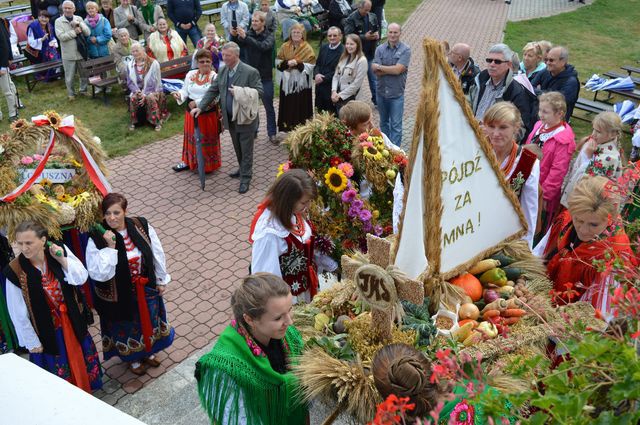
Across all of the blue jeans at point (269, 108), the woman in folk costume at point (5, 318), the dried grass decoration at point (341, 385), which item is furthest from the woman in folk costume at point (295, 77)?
the dried grass decoration at point (341, 385)

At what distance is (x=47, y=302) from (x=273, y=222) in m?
Answer: 1.88

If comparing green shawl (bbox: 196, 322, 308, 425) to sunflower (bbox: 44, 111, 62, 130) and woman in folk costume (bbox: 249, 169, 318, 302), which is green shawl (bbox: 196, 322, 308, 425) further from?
sunflower (bbox: 44, 111, 62, 130)

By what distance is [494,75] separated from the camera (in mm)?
6672

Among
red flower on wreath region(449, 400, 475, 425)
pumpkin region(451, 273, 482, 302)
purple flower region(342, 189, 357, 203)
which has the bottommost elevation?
purple flower region(342, 189, 357, 203)

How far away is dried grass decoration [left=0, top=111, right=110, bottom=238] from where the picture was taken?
15.9ft

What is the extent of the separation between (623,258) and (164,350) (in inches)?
172

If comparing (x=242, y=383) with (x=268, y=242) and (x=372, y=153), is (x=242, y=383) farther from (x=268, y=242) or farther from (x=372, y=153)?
(x=372, y=153)

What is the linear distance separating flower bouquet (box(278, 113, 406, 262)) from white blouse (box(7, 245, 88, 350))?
73.4 inches

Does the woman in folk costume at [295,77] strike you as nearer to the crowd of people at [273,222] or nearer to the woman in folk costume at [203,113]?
the crowd of people at [273,222]

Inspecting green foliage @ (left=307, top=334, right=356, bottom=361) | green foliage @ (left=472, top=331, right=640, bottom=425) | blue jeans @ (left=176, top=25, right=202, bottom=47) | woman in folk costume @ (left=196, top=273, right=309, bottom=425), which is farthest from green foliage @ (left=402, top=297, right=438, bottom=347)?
blue jeans @ (left=176, top=25, right=202, bottom=47)

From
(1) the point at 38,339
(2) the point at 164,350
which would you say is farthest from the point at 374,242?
(2) the point at 164,350

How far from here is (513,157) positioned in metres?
4.14

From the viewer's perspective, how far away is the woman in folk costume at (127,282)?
180 inches

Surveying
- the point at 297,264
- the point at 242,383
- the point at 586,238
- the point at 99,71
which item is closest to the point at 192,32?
the point at 99,71
